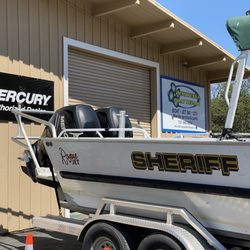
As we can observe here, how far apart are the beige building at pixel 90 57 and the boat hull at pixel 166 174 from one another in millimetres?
2715

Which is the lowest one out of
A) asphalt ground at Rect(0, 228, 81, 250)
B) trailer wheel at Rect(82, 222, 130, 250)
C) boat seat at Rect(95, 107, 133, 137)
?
asphalt ground at Rect(0, 228, 81, 250)

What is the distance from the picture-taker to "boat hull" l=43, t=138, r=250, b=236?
477 centimetres

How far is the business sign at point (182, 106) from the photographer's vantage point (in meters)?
12.7

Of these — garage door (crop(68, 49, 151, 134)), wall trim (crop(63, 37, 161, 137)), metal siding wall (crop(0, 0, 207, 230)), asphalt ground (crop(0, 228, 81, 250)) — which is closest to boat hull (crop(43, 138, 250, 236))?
asphalt ground (crop(0, 228, 81, 250))

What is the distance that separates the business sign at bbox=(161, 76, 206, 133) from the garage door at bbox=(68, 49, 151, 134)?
0.53 metres

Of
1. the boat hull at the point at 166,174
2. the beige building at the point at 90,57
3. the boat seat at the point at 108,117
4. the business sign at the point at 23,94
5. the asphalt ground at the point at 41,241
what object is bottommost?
the asphalt ground at the point at 41,241

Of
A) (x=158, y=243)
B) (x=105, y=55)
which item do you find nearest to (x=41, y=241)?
(x=158, y=243)

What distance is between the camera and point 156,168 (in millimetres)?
5324

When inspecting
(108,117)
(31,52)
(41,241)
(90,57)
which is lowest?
(41,241)

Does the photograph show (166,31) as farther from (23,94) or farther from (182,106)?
(23,94)

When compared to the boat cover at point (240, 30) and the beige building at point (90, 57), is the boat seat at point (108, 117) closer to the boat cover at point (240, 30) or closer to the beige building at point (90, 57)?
the beige building at point (90, 57)

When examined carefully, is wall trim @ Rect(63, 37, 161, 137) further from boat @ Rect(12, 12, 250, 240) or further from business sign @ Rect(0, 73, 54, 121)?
boat @ Rect(12, 12, 250, 240)

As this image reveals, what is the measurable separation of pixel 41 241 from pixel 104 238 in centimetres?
261

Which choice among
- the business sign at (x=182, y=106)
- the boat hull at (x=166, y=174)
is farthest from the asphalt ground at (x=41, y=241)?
the business sign at (x=182, y=106)
